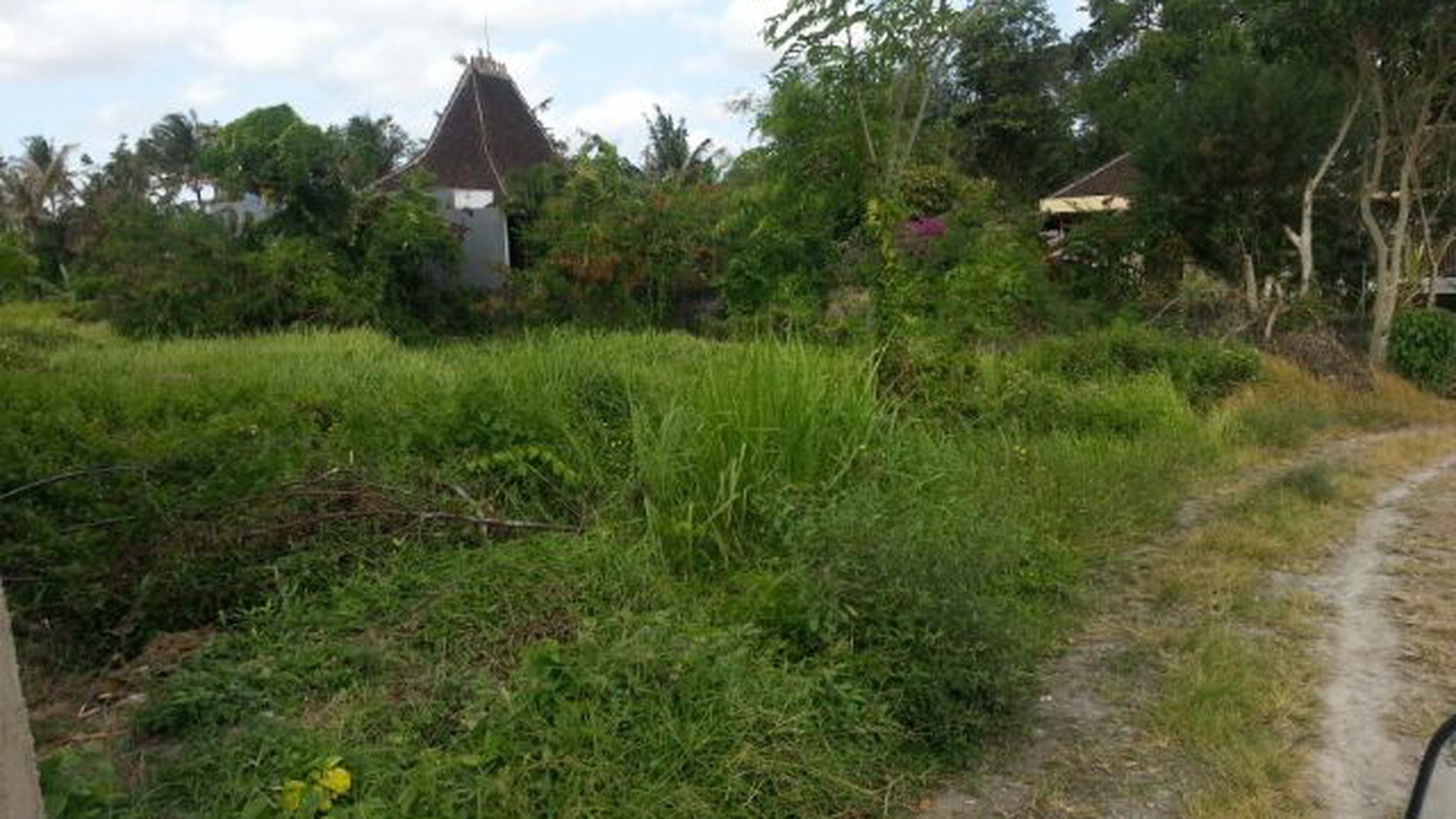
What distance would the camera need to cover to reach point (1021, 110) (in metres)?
31.0

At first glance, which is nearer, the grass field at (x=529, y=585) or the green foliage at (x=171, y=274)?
the grass field at (x=529, y=585)

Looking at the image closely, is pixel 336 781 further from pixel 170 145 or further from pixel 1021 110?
pixel 170 145

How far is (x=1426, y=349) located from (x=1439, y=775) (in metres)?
15.5

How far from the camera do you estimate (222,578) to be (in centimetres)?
423

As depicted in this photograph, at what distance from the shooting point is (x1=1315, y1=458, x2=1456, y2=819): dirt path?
3482 millimetres

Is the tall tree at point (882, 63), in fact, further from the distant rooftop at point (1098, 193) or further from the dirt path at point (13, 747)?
the distant rooftop at point (1098, 193)

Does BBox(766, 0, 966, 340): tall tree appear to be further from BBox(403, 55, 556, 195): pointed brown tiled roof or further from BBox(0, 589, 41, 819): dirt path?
BBox(403, 55, 556, 195): pointed brown tiled roof

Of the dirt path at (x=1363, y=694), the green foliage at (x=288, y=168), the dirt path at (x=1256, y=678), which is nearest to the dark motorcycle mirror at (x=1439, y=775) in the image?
the dirt path at (x=1256, y=678)

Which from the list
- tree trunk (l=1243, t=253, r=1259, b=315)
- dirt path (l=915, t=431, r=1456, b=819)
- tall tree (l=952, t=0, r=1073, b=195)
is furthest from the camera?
tall tree (l=952, t=0, r=1073, b=195)

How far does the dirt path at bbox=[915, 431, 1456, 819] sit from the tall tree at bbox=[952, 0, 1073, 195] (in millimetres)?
24991

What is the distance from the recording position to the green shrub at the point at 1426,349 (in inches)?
608

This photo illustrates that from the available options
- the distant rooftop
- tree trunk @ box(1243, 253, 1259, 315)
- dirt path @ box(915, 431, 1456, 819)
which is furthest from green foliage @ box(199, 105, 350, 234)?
the distant rooftop

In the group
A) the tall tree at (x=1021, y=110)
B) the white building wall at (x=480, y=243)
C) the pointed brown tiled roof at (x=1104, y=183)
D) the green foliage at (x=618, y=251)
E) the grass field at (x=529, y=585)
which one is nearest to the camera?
the grass field at (x=529, y=585)

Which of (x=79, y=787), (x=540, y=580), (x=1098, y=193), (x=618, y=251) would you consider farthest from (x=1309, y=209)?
(x=79, y=787)
